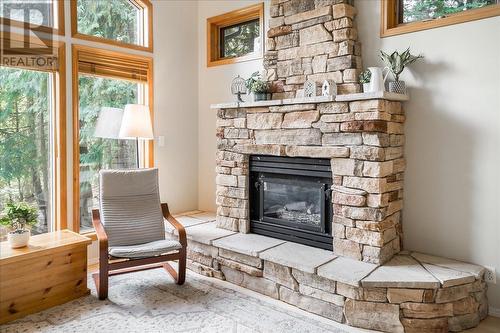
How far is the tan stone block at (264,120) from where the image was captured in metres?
3.58

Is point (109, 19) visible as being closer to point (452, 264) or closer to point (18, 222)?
point (18, 222)

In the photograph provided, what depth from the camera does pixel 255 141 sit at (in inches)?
149

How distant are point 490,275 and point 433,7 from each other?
220 centimetres

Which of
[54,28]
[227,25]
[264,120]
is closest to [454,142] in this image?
[264,120]

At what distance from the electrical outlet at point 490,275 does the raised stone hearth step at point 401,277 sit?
523 mm

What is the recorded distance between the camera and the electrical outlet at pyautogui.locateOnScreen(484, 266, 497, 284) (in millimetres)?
2906

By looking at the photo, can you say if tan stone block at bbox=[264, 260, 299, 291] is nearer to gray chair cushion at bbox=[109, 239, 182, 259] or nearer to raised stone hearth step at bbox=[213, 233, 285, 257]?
raised stone hearth step at bbox=[213, 233, 285, 257]

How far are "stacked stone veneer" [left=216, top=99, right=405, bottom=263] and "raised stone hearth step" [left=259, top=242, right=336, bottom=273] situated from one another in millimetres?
172

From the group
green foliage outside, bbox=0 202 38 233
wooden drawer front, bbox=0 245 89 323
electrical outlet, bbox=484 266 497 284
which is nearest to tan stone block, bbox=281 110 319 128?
electrical outlet, bbox=484 266 497 284

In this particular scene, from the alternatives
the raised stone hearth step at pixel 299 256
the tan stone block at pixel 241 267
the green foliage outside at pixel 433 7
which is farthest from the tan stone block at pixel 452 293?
the green foliage outside at pixel 433 7

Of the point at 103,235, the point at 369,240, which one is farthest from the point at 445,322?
the point at 103,235

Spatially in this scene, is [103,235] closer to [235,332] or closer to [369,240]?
[235,332]

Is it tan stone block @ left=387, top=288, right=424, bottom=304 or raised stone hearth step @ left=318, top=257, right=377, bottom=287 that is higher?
raised stone hearth step @ left=318, top=257, right=377, bottom=287

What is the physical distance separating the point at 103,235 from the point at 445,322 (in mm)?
2623
